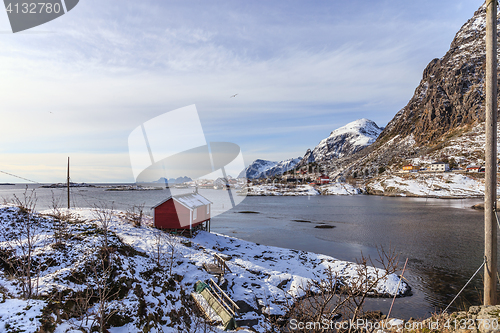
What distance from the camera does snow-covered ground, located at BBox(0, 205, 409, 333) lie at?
31.8 ft

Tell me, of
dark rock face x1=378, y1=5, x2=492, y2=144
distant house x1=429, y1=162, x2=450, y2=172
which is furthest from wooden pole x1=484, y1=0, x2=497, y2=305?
dark rock face x1=378, y1=5, x2=492, y2=144

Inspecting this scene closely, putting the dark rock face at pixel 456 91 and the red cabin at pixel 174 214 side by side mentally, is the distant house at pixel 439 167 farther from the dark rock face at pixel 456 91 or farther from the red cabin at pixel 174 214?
the red cabin at pixel 174 214

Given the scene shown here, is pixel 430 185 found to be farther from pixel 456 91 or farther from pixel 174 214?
pixel 174 214

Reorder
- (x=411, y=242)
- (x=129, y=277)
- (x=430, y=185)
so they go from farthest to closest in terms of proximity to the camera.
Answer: (x=430, y=185), (x=411, y=242), (x=129, y=277)

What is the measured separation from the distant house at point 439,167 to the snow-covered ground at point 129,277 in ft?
369

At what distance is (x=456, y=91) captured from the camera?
15862cm

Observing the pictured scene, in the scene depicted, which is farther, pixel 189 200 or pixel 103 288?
pixel 189 200

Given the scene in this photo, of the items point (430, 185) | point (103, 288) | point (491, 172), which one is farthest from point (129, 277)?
point (430, 185)

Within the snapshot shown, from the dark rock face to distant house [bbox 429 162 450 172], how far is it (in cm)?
5486

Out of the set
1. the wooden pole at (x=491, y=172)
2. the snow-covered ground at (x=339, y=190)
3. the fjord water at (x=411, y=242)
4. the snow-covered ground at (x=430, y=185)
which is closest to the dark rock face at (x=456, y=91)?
the snow-covered ground at (x=430, y=185)

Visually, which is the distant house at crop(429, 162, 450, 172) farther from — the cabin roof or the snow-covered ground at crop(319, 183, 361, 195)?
the cabin roof

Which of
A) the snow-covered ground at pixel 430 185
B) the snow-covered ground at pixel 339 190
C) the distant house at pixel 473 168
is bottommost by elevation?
the snow-covered ground at pixel 339 190

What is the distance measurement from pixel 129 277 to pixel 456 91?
20351cm

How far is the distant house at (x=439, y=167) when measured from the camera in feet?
358
